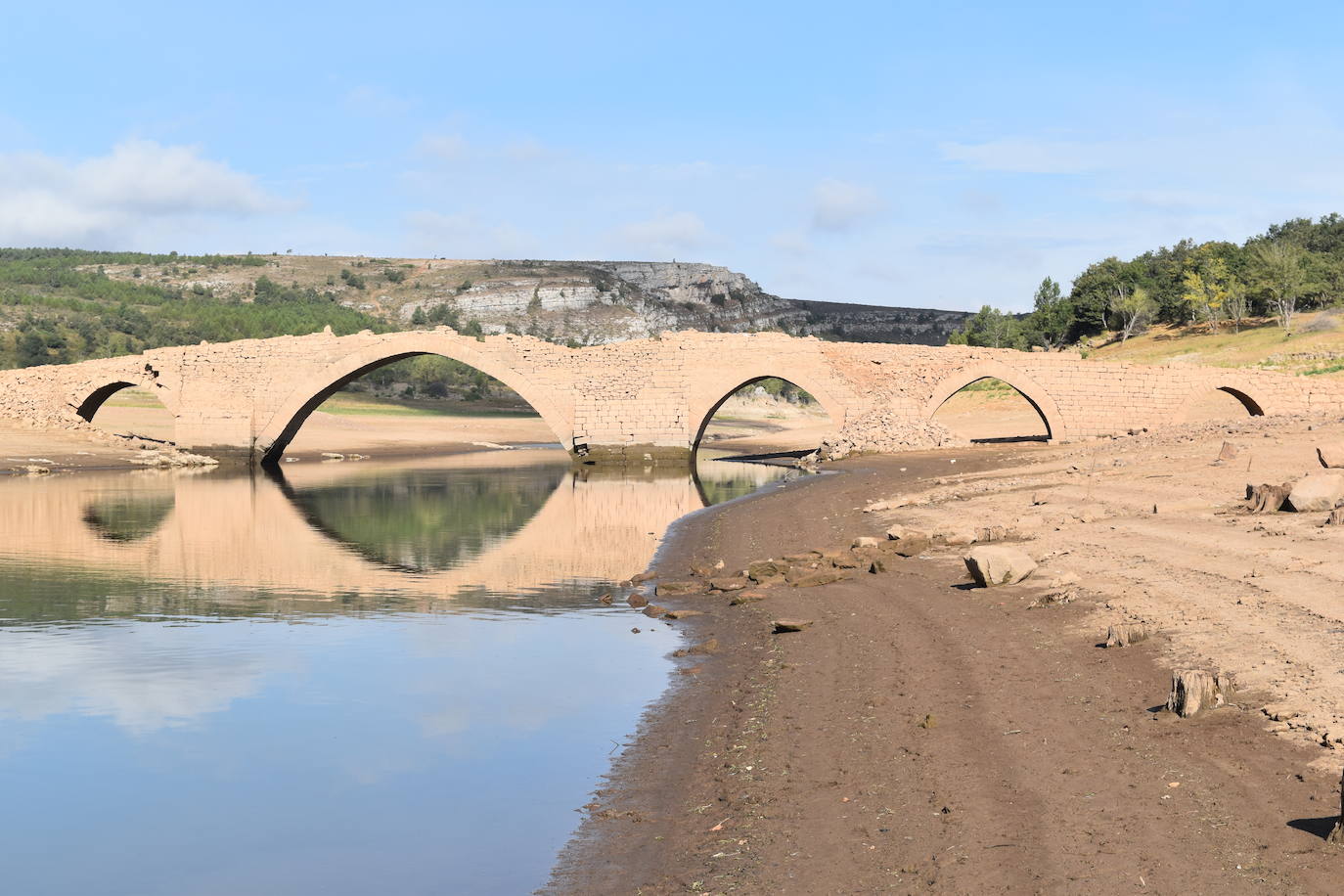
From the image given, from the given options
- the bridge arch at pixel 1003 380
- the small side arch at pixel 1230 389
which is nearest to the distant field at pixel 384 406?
the bridge arch at pixel 1003 380

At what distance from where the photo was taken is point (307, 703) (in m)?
9.23

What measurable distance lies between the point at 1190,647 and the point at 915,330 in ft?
391

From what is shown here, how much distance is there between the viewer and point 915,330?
408 ft

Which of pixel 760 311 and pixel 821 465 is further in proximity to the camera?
pixel 760 311

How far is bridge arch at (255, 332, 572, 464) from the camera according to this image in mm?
37594

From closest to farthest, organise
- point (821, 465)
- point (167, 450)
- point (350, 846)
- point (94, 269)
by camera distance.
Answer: point (350, 846), point (821, 465), point (167, 450), point (94, 269)

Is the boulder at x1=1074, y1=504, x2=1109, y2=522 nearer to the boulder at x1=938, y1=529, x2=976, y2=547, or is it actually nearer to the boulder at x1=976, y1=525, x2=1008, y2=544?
the boulder at x1=976, y1=525, x2=1008, y2=544

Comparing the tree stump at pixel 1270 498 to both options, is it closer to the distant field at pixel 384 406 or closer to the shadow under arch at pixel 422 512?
the shadow under arch at pixel 422 512

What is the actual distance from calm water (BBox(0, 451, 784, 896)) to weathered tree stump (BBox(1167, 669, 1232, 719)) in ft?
10.5

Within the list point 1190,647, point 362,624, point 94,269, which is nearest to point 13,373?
point 362,624

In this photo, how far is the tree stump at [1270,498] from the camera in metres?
12.5

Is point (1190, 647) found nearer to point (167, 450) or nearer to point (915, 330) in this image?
point (167, 450)

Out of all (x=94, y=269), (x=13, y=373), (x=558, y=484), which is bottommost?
(x=558, y=484)

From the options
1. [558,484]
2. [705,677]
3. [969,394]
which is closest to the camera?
[705,677]
